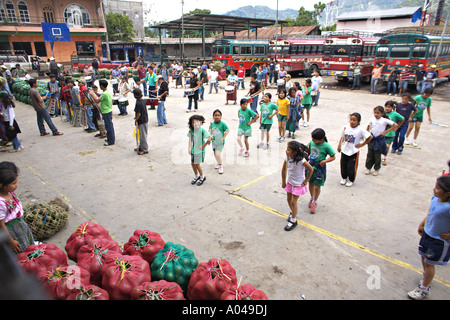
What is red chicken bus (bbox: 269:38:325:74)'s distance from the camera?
969 inches

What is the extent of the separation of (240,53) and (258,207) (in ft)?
70.5

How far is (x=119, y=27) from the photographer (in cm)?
4516

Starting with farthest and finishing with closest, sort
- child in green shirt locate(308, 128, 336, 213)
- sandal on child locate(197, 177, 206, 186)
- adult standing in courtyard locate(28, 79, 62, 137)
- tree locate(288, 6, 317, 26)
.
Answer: tree locate(288, 6, 317, 26) → adult standing in courtyard locate(28, 79, 62, 137) → sandal on child locate(197, 177, 206, 186) → child in green shirt locate(308, 128, 336, 213)

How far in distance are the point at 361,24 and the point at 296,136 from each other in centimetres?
4522

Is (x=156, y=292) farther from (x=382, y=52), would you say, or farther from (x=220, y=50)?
(x=220, y=50)

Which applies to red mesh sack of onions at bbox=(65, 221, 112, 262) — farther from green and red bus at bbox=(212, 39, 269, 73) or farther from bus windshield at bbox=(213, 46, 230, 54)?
bus windshield at bbox=(213, 46, 230, 54)

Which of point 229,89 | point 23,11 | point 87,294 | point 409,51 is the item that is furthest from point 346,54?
point 23,11

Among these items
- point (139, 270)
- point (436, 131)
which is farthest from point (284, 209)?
point (436, 131)

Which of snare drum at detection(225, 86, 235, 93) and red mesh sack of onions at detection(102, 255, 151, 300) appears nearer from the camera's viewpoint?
red mesh sack of onions at detection(102, 255, 151, 300)

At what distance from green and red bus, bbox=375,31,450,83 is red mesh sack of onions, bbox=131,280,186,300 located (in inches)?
700

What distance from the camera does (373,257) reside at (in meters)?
3.94

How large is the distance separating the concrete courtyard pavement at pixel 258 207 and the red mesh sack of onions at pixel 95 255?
4.18 feet

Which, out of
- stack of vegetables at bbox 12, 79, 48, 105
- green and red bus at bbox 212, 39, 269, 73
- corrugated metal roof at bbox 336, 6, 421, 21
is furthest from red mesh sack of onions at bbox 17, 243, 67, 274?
corrugated metal roof at bbox 336, 6, 421, 21

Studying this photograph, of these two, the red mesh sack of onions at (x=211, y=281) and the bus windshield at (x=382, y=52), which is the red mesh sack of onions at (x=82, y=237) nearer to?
the red mesh sack of onions at (x=211, y=281)
